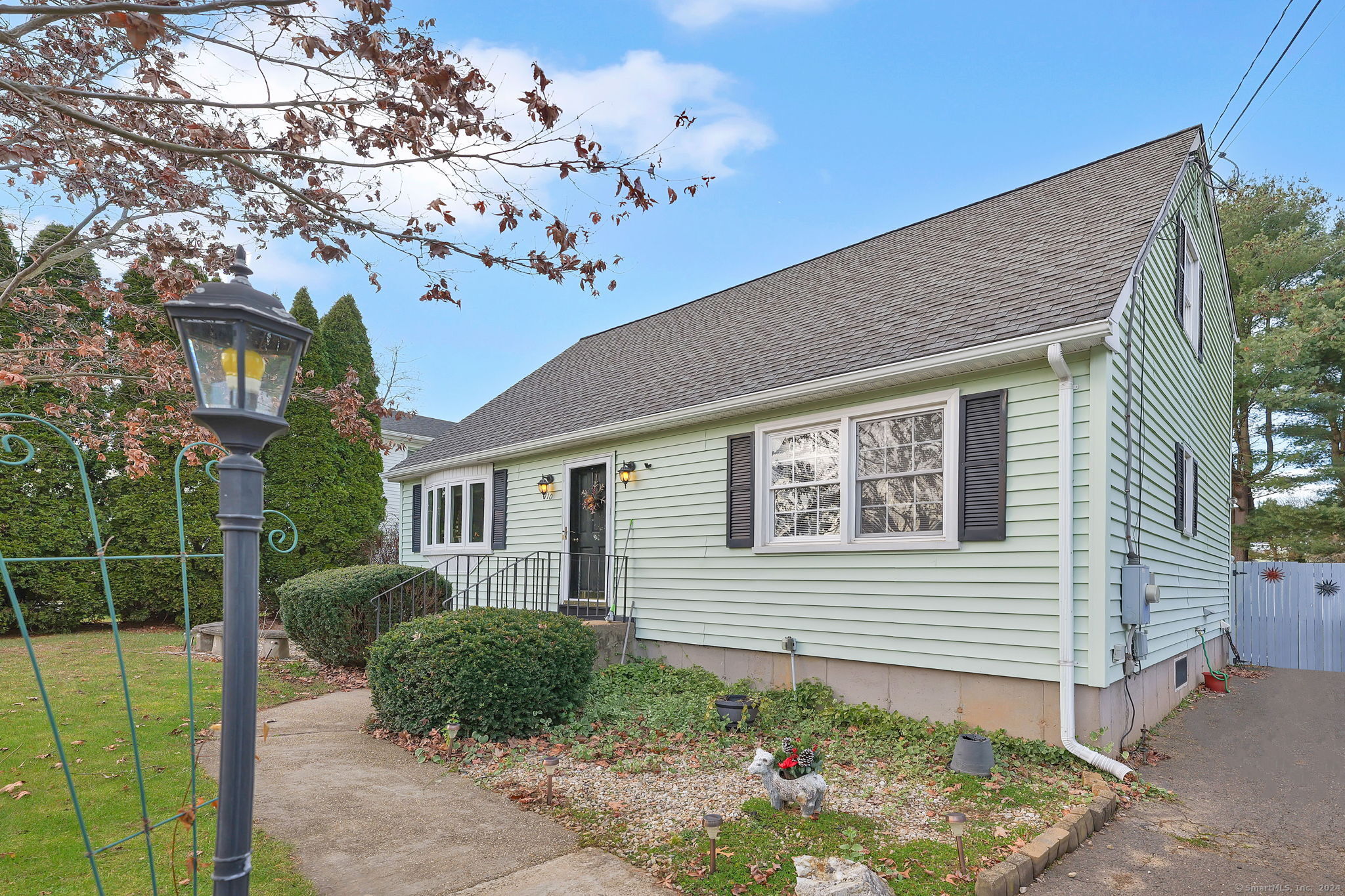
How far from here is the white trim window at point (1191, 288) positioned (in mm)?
8336

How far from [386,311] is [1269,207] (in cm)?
2187

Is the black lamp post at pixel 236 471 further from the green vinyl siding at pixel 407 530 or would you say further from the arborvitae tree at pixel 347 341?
the arborvitae tree at pixel 347 341

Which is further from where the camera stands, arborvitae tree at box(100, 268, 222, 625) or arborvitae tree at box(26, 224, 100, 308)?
arborvitae tree at box(100, 268, 222, 625)

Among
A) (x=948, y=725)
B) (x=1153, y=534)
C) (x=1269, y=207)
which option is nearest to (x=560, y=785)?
(x=948, y=725)

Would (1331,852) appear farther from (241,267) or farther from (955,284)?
(241,267)

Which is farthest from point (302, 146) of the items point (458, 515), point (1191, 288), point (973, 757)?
point (1191, 288)

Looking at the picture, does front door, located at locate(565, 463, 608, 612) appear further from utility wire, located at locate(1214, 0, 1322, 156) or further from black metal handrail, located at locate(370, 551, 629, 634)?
utility wire, located at locate(1214, 0, 1322, 156)

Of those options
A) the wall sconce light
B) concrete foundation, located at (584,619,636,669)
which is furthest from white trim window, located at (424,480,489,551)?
the wall sconce light

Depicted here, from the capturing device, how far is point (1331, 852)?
14.0 feet

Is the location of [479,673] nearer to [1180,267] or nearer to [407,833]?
[407,833]

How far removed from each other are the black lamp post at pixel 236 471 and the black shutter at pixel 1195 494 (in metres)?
9.55

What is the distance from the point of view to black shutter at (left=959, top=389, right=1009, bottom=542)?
6004 millimetres

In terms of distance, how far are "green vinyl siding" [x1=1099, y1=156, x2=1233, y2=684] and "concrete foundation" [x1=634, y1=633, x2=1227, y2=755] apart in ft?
0.99

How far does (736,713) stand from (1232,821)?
3.41m
